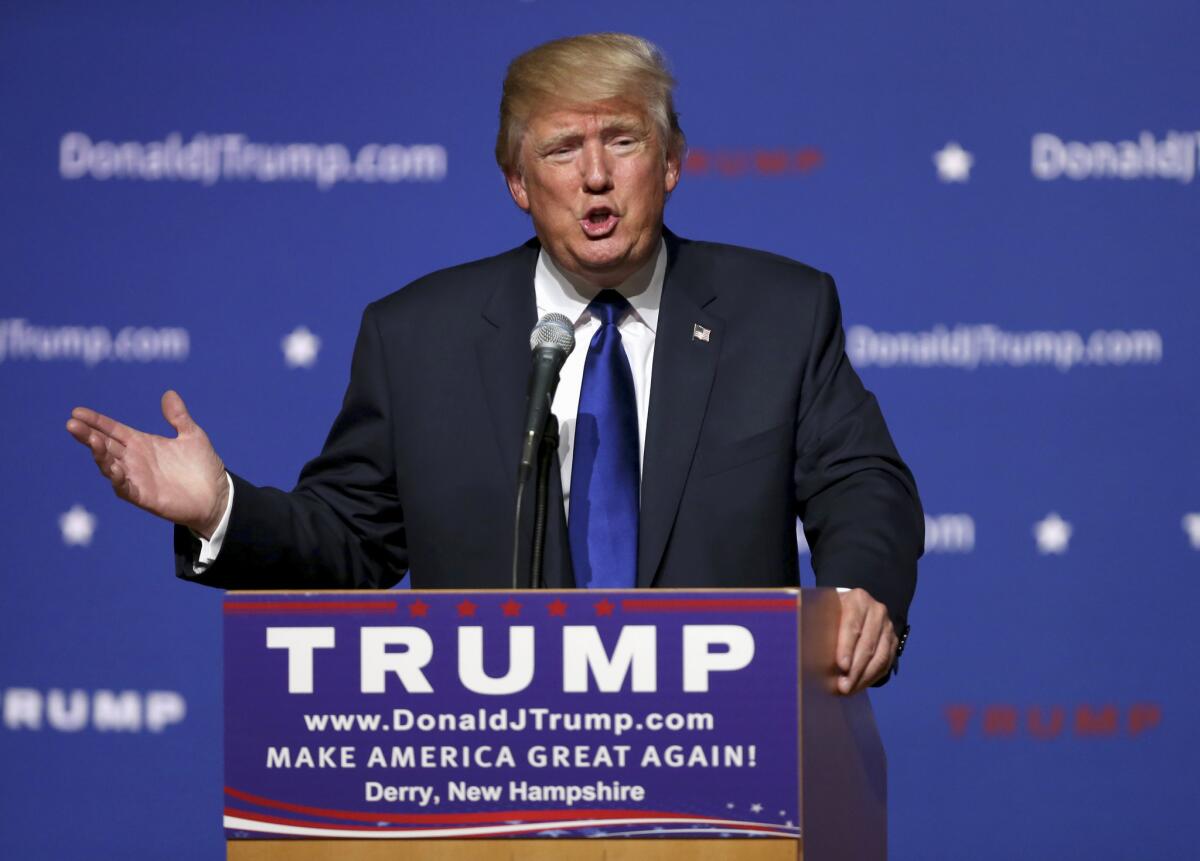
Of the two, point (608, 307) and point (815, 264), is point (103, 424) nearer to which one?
point (608, 307)

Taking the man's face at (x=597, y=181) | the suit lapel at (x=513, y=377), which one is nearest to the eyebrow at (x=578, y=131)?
the man's face at (x=597, y=181)

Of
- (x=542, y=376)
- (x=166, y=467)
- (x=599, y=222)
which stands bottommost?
(x=166, y=467)

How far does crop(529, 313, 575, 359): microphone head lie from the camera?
1.79 m

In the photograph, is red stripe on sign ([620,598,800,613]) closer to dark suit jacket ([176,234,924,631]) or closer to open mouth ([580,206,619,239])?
dark suit jacket ([176,234,924,631])

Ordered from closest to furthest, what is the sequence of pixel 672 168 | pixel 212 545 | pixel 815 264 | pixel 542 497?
pixel 542 497
pixel 212 545
pixel 672 168
pixel 815 264

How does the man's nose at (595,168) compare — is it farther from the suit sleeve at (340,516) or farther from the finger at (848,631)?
the finger at (848,631)

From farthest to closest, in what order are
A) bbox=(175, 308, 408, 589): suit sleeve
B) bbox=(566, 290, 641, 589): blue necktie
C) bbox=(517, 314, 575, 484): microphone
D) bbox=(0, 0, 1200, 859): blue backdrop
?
bbox=(0, 0, 1200, 859): blue backdrop
bbox=(566, 290, 641, 589): blue necktie
bbox=(175, 308, 408, 589): suit sleeve
bbox=(517, 314, 575, 484): microphone

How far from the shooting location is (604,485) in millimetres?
2100

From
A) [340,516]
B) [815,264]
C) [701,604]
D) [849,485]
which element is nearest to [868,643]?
[701,604]

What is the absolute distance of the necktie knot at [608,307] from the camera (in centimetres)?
224

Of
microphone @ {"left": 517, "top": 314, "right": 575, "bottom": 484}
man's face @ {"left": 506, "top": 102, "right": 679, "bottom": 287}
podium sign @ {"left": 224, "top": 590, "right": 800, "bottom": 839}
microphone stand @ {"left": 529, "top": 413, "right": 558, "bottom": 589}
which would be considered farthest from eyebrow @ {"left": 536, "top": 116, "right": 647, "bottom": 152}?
podium sign @ {"left": 224, "top": 590, "right": 800, "bottom": 839}

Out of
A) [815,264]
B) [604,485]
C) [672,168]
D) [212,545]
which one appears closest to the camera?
[212,545]

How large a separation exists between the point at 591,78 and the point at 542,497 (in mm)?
716

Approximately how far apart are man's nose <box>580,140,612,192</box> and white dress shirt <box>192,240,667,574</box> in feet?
0.53
